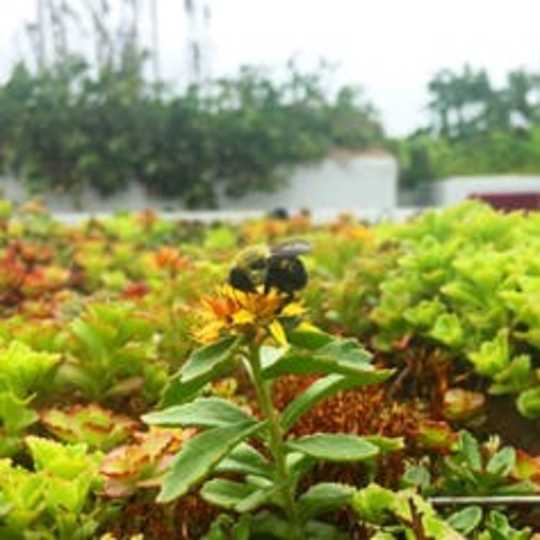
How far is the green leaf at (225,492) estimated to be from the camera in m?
1.51

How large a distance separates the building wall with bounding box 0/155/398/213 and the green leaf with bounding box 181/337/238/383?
1741cm

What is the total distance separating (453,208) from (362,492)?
185 centimetres

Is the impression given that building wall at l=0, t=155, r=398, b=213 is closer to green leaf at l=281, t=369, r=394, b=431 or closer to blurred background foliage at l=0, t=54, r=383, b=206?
blurred background foliage at l=0, t=54, r=383, b=206

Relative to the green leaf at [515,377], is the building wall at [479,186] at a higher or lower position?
lower

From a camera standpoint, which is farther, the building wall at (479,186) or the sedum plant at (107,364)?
the building wall at (479,186)

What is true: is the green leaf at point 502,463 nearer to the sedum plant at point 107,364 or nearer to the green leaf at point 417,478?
the green leaf at point 417,478

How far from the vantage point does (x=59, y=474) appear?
162 centimetres

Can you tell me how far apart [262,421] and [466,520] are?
26 centimetres

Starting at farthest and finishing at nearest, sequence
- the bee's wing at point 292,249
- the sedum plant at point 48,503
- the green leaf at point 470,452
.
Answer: the green leaf at point 470,452, the sedum plant at point 48,503, the bee's wing at point 292,249

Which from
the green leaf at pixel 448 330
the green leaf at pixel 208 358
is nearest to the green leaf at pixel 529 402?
the green leaf at pixel 448 330

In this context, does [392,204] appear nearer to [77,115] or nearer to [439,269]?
[77,115]

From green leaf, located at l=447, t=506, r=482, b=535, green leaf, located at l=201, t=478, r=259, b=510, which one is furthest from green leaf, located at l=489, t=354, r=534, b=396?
green leaf, located at l=201, t=478, r=259, b=510

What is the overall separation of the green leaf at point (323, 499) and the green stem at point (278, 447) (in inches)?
0.4

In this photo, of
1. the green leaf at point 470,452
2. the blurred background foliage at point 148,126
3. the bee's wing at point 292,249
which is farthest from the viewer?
the blurred background foliage at point 148,126
